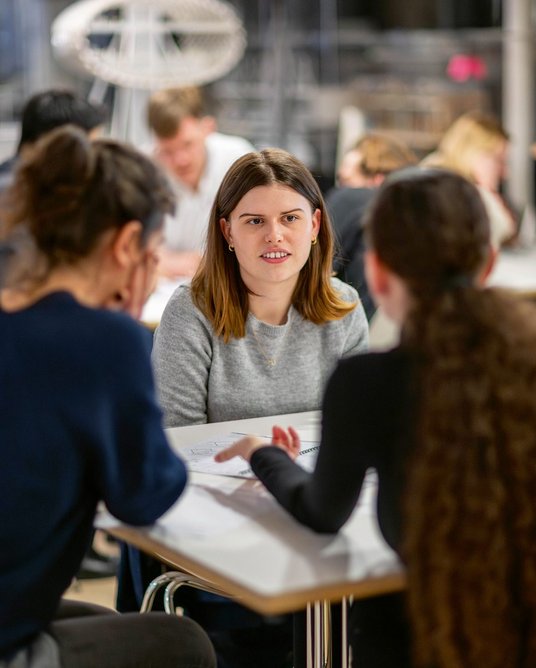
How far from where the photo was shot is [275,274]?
7.39 ft

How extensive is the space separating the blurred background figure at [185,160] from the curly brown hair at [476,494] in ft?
9.40

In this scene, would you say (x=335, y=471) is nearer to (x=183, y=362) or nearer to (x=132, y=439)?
(x=132, y=439)

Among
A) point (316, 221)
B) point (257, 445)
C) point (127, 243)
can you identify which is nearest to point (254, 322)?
point (316, 221)

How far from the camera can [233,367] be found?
7.50 feet

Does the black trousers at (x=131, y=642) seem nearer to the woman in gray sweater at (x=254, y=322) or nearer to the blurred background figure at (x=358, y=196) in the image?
the woman in gray sweater at (x=254, y=322)

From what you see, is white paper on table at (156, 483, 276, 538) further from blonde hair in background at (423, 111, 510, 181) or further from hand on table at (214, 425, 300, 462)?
blonde hair in background at (423, 111, 510, 181)

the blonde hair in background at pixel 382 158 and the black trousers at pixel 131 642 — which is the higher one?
the blonde hair in background at pixel 382 158

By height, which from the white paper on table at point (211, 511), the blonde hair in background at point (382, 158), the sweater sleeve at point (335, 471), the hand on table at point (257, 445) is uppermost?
the blonde hair in background at point (382, 158)

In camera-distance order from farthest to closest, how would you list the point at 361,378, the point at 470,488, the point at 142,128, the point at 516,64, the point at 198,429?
1. the point at 516,64
2. the point at 142,128
3. the point at 198,429
4. the point at 361,378
5. the point at 470,488

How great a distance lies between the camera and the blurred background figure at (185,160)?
4215 millimetres

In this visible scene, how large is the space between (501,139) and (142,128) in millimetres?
1618

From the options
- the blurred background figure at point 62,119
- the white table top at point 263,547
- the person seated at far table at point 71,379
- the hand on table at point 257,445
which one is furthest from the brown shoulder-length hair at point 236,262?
the blurred background figure at point 62,119

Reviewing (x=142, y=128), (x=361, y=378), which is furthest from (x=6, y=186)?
(x=142, y=128)

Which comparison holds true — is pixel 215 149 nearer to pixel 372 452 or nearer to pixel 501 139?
pixel 501 139
